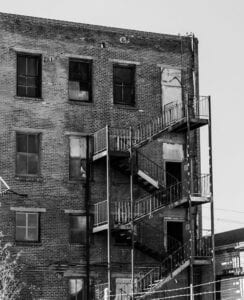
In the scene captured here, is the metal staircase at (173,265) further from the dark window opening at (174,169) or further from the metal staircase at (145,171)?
the dark window opening at (174,169)

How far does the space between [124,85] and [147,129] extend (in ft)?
7.79

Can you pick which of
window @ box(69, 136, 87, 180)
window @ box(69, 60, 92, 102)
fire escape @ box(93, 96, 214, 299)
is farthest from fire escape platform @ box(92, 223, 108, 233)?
window @ box(69, 60, 92, 102)

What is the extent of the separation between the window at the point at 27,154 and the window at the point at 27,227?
1869 mm

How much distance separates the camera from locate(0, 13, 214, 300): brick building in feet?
150

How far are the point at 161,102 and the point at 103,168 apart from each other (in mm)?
4675

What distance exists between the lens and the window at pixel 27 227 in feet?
149

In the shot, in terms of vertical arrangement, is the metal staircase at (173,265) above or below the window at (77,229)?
below

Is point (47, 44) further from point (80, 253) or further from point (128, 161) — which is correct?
point (80, 253)

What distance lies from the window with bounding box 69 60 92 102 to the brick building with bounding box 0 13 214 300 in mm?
46

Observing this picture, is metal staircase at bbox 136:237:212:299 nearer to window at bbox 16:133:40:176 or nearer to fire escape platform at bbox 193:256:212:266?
fire escape platform at bbox 193:256:212:266

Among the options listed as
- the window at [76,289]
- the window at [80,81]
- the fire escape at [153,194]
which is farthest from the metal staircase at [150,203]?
the window at [80,81]

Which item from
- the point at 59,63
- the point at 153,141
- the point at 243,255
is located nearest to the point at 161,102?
the point at 153,141

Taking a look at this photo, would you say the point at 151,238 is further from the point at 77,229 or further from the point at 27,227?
the point at 27,227

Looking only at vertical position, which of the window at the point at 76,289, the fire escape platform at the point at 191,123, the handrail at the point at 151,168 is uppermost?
the fire escape platform at the point at 191,123
